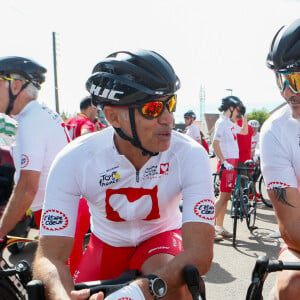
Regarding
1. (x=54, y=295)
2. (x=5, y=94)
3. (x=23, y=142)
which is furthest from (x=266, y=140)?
(x=5, y=94)

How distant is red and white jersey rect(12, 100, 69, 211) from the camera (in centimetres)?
284

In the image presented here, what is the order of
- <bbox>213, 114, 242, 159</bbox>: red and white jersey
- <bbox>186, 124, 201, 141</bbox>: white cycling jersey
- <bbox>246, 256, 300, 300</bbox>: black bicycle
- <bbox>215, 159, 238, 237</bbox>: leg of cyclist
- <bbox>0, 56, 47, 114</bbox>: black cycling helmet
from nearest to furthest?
<bbox>246, 256, 300, 300</bbox>: black bicycle < <bbox>0, 56, 47, 114</bbox>: black cycling helmet < <bbox>215, 159, 238, 237</bbox>: leg of cyclist < <bbox>213, 114, 242, 159</bbox>: red and white jersey < <bbox>186, 124, 201, 141</bbox>: white cycling jersey

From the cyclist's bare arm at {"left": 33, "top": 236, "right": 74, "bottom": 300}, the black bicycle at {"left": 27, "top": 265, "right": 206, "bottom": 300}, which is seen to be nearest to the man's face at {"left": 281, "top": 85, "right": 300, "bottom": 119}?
the black bicycle at {"left": 27, "top": 265, "right": 206, "bottom": 300}

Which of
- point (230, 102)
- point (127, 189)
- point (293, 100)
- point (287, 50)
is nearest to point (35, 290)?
point (127, 189)

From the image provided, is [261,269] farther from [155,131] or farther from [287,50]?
[287,50]

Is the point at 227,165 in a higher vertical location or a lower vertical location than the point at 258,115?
higher

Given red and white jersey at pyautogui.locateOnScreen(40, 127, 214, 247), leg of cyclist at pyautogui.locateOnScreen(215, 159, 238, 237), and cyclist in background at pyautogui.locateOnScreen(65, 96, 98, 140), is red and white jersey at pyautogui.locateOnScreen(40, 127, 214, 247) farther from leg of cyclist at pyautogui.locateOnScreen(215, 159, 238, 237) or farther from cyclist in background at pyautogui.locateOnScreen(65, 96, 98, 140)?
leg of cyclist at pyautogui.locateOnScreen(215, 159, 238, 237)

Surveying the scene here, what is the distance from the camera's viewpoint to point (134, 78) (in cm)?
208

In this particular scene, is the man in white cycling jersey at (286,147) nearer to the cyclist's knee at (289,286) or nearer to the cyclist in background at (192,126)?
the cyclist's knee at (289,286)

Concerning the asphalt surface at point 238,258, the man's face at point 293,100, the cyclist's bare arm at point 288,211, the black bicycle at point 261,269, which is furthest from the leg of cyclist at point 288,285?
the asphalt surface at point 238,258

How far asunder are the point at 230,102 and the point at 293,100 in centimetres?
489

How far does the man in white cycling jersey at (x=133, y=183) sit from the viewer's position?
2.00 meters

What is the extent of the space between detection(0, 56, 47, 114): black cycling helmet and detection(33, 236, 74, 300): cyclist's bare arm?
1.48m

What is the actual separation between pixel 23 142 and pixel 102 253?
1.17 m
